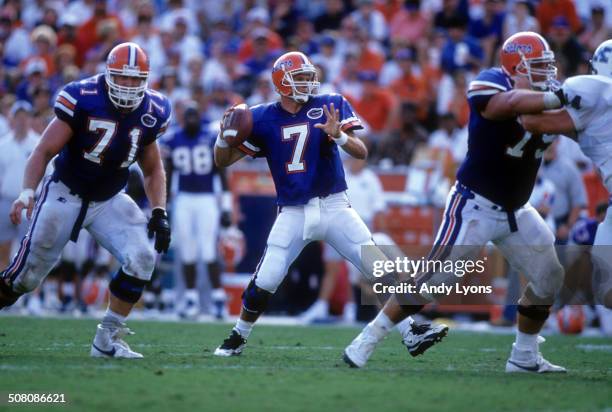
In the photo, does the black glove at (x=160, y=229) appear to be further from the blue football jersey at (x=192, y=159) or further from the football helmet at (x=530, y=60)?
the blue football jersey at (x=192, y=159)

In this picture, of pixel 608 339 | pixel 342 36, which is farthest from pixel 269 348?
pixel 342 36

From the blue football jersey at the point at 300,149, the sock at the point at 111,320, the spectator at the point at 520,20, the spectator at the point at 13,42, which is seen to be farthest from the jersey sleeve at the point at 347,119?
the spectator at the point at 13,42

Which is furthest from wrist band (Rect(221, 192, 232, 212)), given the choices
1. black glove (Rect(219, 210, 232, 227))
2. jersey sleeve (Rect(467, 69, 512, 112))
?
jersey sleeve (Rect(467, 69, 512, 112))

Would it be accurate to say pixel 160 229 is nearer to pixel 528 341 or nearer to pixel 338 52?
pixel 528 341

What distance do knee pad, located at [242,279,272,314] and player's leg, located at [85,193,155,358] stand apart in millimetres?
621

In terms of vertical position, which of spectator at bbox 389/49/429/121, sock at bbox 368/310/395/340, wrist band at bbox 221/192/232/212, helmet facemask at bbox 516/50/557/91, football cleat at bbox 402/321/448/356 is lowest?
football cleat at bbox 402/321/448/356

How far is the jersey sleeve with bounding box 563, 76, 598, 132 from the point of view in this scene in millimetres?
5758

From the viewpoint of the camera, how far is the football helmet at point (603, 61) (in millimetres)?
5926

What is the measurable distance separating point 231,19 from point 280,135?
9395 mm

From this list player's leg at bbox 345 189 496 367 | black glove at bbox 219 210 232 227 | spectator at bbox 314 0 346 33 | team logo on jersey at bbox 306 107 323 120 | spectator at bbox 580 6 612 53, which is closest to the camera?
player's leg at bbox 345 189 496 367

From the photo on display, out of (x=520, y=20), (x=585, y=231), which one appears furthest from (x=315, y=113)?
(x=520, y=20)

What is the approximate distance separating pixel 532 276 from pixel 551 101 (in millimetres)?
1014

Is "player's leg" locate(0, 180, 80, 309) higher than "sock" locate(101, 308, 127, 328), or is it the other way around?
"player's leg" locate(0, 180, 80, 309)

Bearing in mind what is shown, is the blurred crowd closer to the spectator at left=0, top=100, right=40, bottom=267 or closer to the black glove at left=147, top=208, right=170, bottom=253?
the spectator at left=0, top=100, right=40, bottom=267
